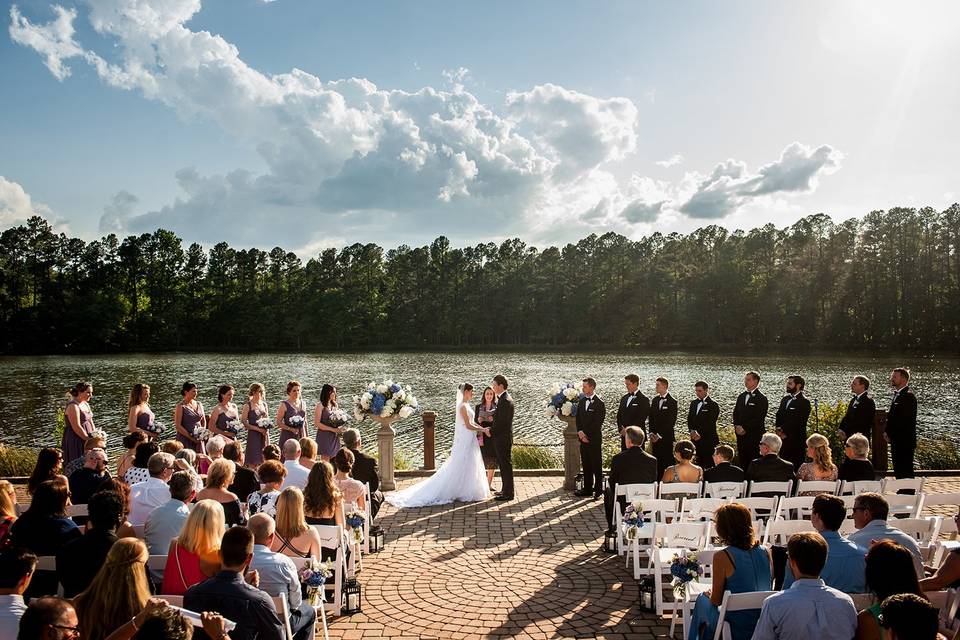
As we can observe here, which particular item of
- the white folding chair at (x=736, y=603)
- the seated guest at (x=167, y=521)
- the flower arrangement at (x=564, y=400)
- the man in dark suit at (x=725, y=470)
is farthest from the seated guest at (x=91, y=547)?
the flower arrangement at (x=564, y=400)

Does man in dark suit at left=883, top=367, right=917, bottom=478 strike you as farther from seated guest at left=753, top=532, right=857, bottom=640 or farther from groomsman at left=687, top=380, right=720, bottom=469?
seated guest at left=753, top=532, right=857, bottom=640

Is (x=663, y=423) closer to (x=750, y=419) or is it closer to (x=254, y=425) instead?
(x=750, y=419)

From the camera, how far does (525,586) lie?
6852 millimetres

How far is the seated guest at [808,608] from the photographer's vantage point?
12.0 ft

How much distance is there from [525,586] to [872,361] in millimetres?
51847

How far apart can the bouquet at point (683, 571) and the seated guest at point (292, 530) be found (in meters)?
3.06

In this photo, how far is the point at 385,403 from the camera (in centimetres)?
1156

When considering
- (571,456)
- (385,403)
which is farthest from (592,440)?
(385,403)

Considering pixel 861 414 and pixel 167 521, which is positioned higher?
pixel 861 414

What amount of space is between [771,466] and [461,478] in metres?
5.26

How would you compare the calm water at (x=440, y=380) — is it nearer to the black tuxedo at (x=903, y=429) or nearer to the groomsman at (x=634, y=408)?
the groomsman at (x=634, y=408)

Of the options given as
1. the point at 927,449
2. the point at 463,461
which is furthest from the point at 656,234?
the point at 463,461

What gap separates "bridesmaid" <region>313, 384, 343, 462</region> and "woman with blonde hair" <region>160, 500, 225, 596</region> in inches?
241

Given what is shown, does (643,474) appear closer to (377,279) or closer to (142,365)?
(142,365)
